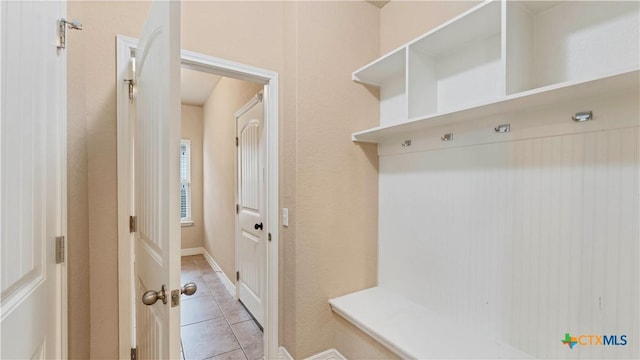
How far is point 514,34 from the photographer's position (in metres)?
1.23

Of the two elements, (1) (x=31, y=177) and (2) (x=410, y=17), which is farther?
(2) (x=410, y=17)

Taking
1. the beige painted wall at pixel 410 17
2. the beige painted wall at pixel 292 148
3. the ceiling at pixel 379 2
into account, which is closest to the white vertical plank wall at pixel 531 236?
the beige painted wall at pixel 292 148

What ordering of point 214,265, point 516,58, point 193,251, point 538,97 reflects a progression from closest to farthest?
point 538,97, point 516,58, point 214,265, point 193,251

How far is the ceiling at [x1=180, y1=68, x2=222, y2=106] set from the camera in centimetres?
351

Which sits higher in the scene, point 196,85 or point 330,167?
point 196,85

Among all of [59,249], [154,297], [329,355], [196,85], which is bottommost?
Answer: [329,355]

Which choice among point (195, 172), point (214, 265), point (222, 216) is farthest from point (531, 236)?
point (195, 172)

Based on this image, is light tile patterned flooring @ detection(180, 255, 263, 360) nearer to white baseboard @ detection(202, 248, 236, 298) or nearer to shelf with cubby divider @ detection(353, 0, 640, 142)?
white baseboard @ detection(202, 248, 236, 298)

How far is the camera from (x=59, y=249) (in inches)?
39.6

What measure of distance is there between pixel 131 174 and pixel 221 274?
2.70m

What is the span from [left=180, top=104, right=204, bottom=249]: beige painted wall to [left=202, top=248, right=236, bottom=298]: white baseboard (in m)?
0.30

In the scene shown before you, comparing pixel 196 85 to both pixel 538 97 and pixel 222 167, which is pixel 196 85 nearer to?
pixel 222 167

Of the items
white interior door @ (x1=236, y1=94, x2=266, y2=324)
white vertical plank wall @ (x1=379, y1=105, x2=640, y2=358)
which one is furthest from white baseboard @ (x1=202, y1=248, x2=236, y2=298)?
white vertical plank wall @ (x1=379, y1=105, x2=640, y2=358)

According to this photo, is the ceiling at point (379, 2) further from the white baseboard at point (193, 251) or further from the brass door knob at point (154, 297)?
the white baseboard at point (193, 251)
